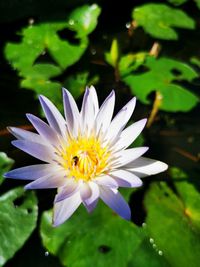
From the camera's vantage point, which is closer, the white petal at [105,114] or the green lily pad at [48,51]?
the white petal at [105,114]

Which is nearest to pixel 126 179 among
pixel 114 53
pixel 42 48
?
pixel 114 53

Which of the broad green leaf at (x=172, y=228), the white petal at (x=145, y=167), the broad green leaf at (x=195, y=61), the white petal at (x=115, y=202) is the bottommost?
the broad green leaf at (x=172, y=228)

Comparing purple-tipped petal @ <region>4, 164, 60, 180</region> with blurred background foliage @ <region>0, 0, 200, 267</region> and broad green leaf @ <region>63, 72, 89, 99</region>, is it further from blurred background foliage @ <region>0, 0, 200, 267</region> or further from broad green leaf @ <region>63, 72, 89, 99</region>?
broad green leaf @ <region>63, 72, 89, 99</region>

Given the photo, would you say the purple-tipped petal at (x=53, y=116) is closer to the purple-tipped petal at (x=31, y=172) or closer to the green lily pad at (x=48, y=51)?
the purple-tipped petal at (x=31, y=172)

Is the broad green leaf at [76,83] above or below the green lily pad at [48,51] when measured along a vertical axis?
below

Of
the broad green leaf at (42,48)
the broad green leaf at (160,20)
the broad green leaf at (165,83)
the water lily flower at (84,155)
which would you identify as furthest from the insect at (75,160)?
the broad green leaf at (160,20)

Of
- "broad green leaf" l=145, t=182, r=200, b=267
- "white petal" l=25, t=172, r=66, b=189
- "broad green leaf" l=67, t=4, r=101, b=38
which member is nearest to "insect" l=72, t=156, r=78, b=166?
"white petal" l=25, t=172, r=66, b=189

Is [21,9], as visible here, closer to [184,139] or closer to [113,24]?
[113,24]
